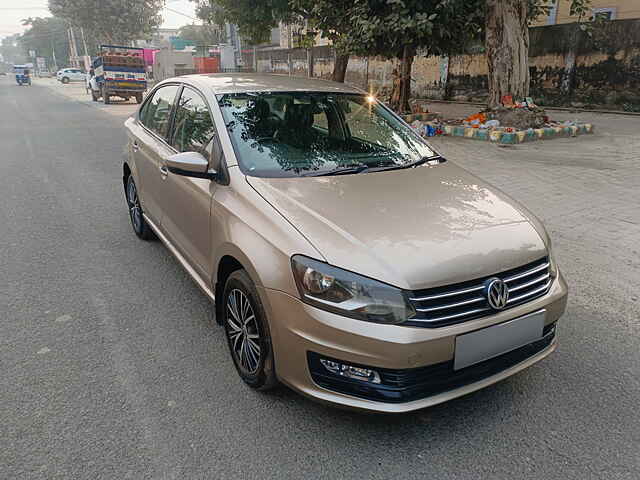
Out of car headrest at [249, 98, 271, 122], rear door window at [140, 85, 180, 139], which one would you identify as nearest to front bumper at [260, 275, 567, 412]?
car headrest at [249, 98, 271, 122]

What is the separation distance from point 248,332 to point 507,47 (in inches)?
418

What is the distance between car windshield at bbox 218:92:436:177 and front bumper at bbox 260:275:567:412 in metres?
1.04

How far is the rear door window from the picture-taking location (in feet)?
13.3

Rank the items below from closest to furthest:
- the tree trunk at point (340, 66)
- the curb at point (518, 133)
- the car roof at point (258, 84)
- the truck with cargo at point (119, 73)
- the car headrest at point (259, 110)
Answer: the car headrest at point (259, 110) < the car roof at point (258, 84) < the curb at point (518, 133) < the tree trunk at point (340, 66) < the truck with cargo at point (119, 73)

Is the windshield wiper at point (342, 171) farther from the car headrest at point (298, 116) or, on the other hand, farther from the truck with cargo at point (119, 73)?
the truck with cargo at point (119, 73)

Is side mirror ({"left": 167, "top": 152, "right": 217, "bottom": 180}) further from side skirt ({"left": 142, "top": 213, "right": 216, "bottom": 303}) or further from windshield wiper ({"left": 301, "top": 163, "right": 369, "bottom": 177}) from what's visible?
side skirt ({"left": 142, "top": 213, "right": 216, "bottom": 303})

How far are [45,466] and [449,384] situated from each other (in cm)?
185

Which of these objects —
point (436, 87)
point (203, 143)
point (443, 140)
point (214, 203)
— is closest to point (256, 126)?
point (203, 143)

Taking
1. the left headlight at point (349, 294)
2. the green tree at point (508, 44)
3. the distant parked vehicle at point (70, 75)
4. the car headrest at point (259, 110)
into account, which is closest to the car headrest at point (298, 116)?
the car headrest at point (259, 110)

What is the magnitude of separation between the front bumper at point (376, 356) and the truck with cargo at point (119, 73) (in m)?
25.7

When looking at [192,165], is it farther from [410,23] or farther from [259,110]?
[410,23]

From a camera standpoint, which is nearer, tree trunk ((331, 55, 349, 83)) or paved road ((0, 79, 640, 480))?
paved road ((0, 79, 640, 480))

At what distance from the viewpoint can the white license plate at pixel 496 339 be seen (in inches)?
86.0

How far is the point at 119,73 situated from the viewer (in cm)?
2470
